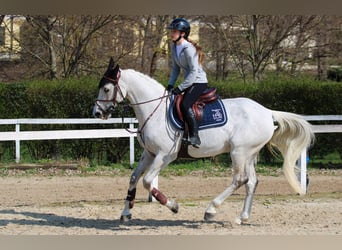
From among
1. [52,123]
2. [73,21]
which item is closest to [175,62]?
[52,123]

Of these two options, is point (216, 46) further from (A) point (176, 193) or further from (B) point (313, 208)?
(B) point (313, 208)

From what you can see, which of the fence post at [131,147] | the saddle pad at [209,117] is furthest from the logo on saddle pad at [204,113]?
the fence post at [131,147]

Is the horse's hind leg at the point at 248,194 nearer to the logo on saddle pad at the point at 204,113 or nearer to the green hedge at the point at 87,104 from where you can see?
the logo on saddle pad at the point at 204,113

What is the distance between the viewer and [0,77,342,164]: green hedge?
1558cm

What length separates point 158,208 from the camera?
9.12 meters

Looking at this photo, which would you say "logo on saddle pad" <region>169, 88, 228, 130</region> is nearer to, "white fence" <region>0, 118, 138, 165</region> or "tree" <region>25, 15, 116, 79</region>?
"white fence" <region>0, 118, 138, 165</region>

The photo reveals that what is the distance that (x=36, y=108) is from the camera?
623 inches

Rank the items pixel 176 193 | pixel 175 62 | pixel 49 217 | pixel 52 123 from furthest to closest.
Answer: pixel 52 123 → pixel 176 193 → pixel 49 217 → pixel 175 62

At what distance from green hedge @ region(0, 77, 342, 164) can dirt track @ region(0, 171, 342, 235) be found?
2474 mm

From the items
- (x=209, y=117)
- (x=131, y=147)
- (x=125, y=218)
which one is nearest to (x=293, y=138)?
(x=209, y=117)

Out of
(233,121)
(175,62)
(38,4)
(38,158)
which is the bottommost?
(38,158)

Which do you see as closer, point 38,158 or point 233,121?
point 233,121

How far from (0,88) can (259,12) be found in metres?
12.8

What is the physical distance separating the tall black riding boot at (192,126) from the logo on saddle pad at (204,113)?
0.09 m
